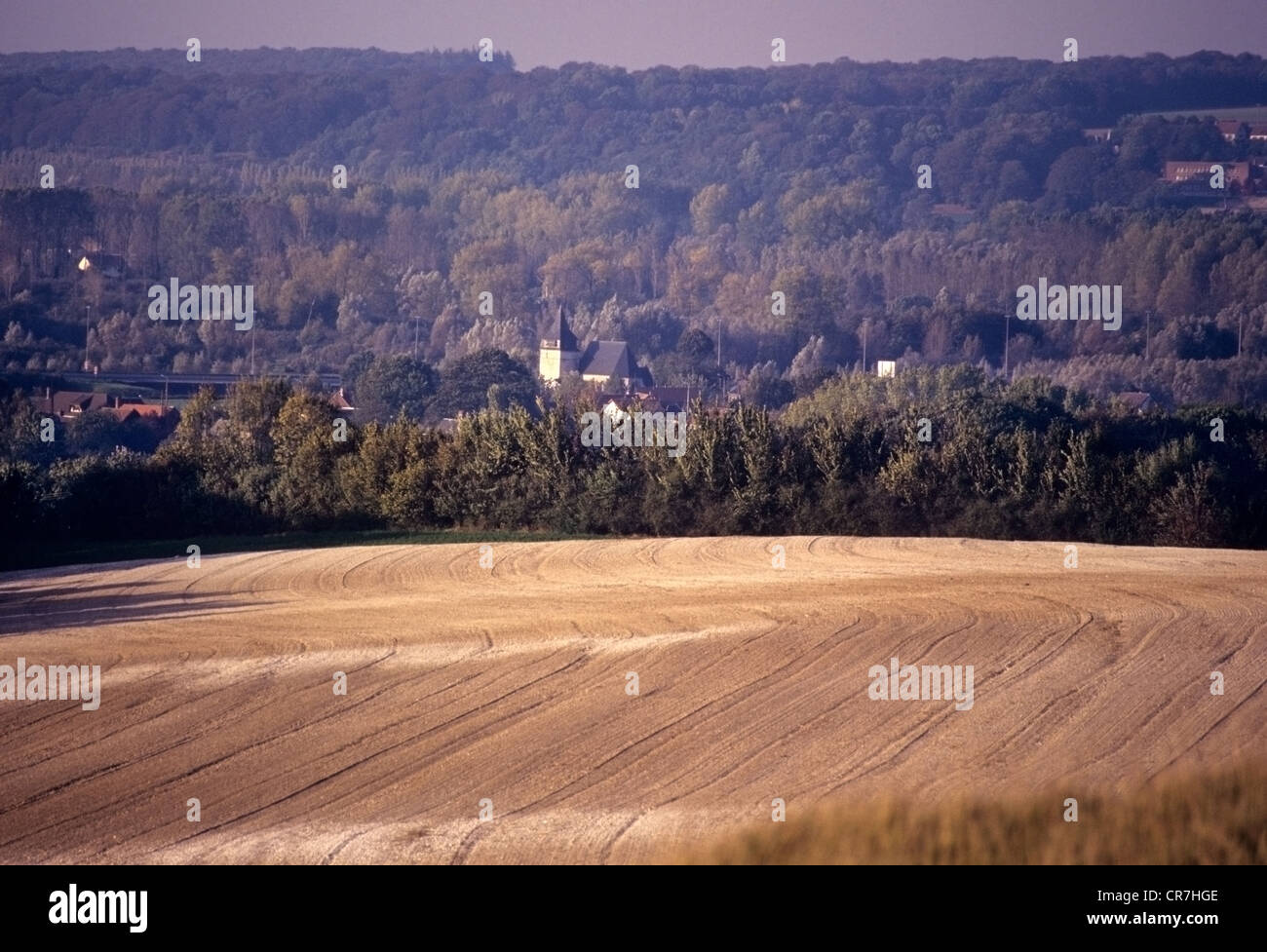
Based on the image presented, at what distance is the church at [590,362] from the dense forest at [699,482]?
7751 centimetres

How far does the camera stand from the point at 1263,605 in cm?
2775

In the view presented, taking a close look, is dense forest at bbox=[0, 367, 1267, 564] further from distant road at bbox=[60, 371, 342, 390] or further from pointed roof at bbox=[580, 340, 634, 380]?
pointed roof at bbox=[580, 340, 634, 380]

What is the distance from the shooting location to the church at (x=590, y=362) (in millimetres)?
128625

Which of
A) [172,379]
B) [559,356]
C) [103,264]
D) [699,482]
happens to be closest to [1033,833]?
[699,482]

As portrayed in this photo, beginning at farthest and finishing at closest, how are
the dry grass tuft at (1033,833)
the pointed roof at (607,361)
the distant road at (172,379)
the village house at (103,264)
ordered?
the village house at (103,264)
the pointed roof at (607,361)
the distant road at (172,379)
the dry grass tuft at (1033,833)

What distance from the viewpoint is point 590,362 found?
135 m

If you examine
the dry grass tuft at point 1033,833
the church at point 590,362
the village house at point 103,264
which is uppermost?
the village house at point 103,264

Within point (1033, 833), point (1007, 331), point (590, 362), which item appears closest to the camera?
point (1033, 833)

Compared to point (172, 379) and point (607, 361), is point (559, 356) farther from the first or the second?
point (172, 379)

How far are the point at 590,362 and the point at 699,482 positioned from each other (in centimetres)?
9237

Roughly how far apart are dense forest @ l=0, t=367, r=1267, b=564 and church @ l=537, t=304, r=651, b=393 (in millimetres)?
77513

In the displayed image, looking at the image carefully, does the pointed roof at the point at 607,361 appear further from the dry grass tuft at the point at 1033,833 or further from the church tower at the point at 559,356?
the dry grass tuft at the point at 1033,833

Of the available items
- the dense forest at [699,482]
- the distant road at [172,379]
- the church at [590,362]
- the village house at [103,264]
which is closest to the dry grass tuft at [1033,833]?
the dense forest at [699,482]

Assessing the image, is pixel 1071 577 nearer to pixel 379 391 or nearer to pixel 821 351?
pixel 379 391
